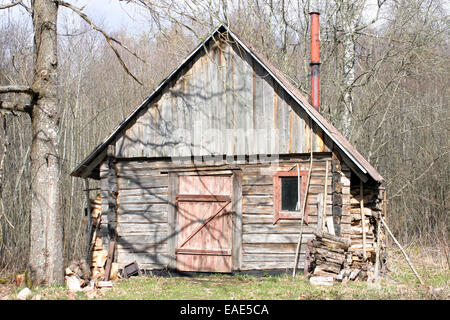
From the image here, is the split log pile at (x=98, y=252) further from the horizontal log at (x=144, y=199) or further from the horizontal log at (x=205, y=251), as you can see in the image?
the horizontal log at (x=205, y=251)

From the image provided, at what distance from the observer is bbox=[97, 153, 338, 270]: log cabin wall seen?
1148 cm

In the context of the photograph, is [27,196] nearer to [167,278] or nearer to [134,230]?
[134,230]

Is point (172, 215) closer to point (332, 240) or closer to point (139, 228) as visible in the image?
point (139, 228)

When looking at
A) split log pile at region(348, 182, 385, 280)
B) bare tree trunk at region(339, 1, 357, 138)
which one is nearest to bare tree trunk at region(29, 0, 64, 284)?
split log pile at region(348, 182, 385, 280)

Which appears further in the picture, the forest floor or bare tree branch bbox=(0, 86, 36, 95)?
bare tree branch bbox=(0, 86, 36, 95)

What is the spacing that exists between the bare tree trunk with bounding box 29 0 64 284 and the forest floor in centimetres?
66

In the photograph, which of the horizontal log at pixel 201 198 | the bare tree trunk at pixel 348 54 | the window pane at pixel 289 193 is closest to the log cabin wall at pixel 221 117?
the window pane at pixel 289 193

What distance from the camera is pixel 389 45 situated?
61.3 ft

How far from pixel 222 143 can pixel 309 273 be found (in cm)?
353

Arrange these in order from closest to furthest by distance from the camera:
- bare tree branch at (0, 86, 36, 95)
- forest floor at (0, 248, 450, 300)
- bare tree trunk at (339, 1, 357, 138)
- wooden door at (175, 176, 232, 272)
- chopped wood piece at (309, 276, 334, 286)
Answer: forest floor at (0, 248, 450, 300)
bare tree branch at (0, 86, 36, 95)
chopped wood piece at (309, 276, 334, 286)
wooden door at (175, 176, 232, 272)
bare tree trunk at (339, 1, 357, 138)

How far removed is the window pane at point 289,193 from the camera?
11695 millimetres

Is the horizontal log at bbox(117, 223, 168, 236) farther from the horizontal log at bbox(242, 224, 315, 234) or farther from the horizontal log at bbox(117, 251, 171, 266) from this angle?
the horizontal log at bbox(242, 224, 315, 234)

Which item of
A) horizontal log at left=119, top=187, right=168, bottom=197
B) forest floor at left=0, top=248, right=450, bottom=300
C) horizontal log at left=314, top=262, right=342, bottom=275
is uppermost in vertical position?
horizontal log at left=119, top=187, right=168, bottom=197
